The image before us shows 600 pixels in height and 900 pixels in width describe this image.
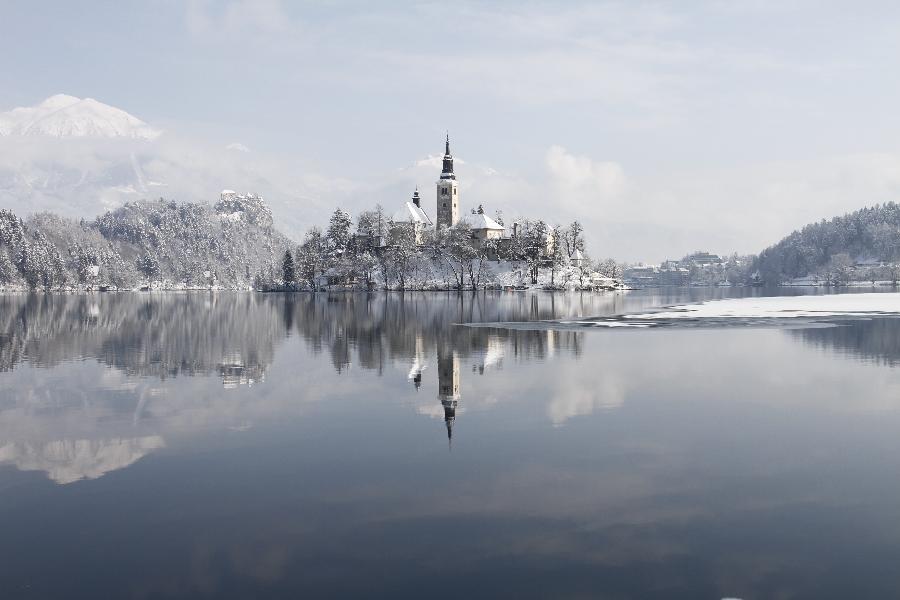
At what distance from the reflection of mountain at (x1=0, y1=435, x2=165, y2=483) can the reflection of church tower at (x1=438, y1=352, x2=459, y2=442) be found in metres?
8.36

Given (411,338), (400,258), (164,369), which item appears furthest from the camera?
(400,258)

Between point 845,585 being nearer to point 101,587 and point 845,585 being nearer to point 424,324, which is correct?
point 101,587

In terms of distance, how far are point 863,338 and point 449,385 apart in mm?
33641

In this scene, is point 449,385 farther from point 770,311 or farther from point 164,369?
point 770,311

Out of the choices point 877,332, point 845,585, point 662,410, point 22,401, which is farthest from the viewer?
point 877,332

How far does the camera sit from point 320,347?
155 feet

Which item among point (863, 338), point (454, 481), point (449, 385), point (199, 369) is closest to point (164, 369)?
point (199, 369)

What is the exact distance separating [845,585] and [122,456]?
650 inches

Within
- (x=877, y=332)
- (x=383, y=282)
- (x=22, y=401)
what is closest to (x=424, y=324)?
(x=877, y=332)

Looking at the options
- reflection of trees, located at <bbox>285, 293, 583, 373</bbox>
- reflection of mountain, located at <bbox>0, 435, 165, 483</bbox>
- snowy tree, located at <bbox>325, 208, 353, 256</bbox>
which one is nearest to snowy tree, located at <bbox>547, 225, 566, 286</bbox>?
snowy tree, located at <bbox>325, 208, 353, 256</bbox>

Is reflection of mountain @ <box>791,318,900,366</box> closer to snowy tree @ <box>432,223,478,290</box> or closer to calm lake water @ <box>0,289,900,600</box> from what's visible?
calm lake water @ <box>0,289,900,600</box>

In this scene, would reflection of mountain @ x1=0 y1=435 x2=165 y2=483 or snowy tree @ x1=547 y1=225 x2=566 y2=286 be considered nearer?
reflection of mountain @ x1=0 y1=435 x2=165 y2=483

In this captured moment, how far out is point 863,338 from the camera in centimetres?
5012

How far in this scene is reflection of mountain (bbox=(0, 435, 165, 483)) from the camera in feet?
59.5
